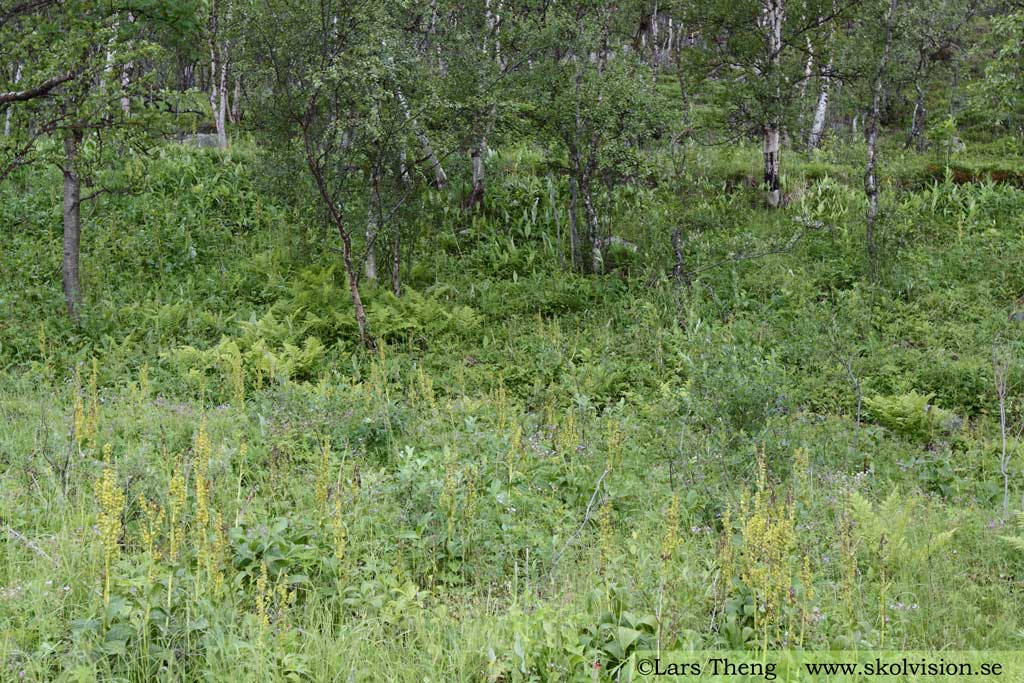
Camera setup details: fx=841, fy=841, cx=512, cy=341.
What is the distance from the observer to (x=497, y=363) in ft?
36.9

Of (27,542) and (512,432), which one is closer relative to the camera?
(27,542)

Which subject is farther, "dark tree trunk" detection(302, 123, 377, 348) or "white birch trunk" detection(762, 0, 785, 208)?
"white birch trunk" detection(762, 0, 785, 208)

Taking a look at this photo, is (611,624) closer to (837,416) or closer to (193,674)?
(193,674)

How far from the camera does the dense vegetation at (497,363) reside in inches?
136

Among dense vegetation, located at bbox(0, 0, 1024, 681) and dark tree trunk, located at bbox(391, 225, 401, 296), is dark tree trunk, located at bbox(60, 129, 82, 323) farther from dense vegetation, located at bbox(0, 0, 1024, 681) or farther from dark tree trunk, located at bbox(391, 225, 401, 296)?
dark tree trunk, located at bbox(391, 225, 401, 296)

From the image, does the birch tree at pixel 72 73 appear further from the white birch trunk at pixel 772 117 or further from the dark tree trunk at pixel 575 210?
the white birch trunk at pixel 772 117

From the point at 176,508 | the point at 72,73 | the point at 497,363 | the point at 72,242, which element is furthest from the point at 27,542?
the point at 72,242

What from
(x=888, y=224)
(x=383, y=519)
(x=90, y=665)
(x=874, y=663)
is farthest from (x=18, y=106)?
(x=888, y=224)

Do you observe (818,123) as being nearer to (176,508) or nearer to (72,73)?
(72,73)

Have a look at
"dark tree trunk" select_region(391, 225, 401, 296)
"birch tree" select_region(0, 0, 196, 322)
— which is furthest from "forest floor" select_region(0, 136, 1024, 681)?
"birch tree" select_region(0, 0, 196, 322)

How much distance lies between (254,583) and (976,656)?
3.09m

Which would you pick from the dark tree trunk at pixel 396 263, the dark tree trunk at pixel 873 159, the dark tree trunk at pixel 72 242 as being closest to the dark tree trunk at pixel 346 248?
the dark tree trunk at pixel 396 263

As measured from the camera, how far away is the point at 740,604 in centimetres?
350

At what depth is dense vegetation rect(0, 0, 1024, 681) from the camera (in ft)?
11.3
